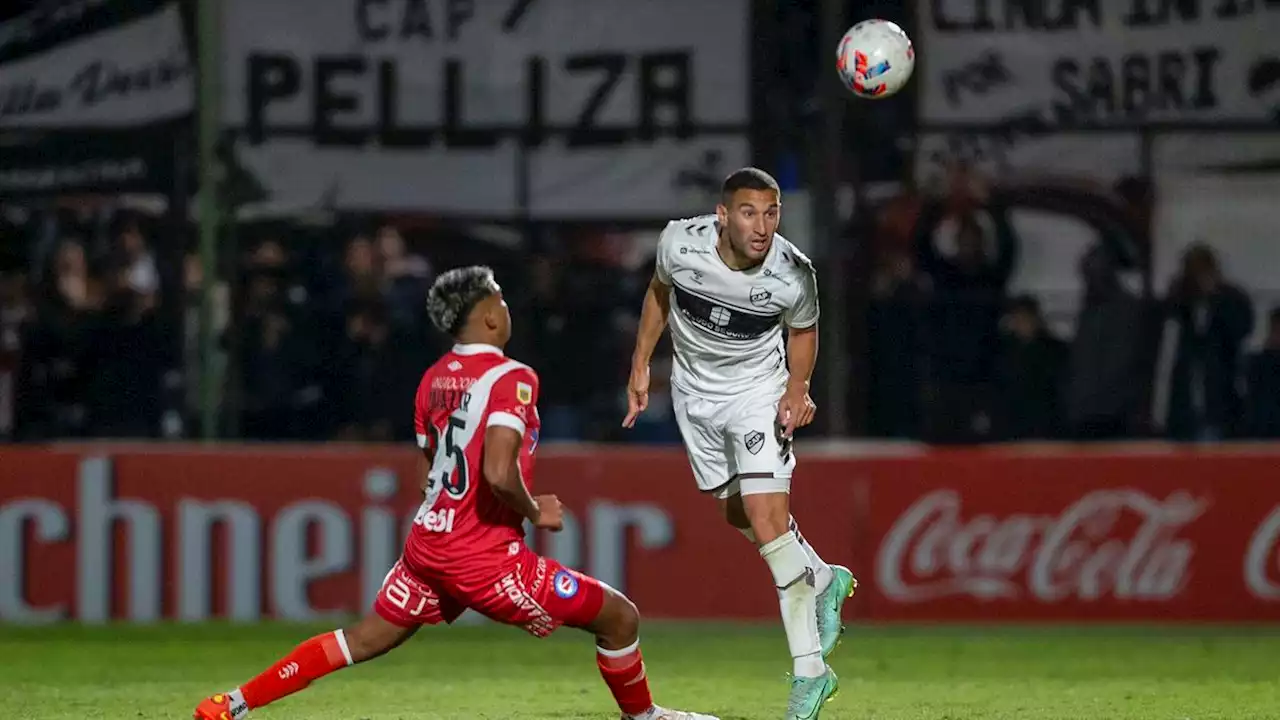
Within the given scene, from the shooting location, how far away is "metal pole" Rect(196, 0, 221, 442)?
12.5 meters

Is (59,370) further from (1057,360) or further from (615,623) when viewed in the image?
(615,623)

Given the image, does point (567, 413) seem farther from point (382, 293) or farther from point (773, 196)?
point (773, 196)

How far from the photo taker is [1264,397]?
40.9 feet

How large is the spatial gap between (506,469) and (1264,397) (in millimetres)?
7544

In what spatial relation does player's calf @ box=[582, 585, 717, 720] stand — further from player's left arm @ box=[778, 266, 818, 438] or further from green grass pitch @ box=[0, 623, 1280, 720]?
player's left arm @ box=[778, 266, 818, 438]

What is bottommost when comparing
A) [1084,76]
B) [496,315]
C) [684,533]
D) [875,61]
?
[684,533]

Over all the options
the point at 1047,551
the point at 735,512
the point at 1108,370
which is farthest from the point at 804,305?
the point at 1108,370

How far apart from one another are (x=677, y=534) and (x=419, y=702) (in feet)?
11.9

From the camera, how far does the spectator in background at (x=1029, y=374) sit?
12.7 m

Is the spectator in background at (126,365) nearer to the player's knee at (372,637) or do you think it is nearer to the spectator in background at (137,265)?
the spectator in background at (137,265)

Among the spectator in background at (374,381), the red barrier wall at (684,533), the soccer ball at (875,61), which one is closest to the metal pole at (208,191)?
the spectator in background at (374,381)

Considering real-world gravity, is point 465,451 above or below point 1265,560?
above

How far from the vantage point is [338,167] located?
46.1 ft

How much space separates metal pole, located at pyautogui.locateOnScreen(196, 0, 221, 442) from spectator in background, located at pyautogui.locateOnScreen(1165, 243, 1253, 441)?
5.83 metres
